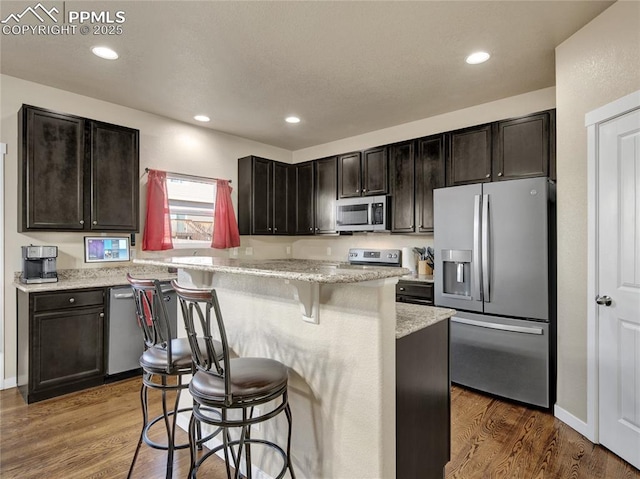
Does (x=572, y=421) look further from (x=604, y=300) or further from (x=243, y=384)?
(x=243, y=384)

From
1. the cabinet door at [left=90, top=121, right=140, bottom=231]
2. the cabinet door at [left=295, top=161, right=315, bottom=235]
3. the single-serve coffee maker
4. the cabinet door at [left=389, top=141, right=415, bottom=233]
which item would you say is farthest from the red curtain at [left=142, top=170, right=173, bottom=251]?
the cabinet door at [left=389, top=141, right=415, bottom=233]

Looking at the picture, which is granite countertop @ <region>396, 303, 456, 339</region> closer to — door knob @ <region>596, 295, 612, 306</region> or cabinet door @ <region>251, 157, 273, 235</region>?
door knob @ <region>596, 295, 612, 306</region>

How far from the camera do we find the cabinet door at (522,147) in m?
3.08

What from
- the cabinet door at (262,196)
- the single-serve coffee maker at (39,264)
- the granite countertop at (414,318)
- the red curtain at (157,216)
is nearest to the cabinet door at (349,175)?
the cabinet door at (262,196)

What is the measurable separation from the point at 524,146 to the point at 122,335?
4.10 meters

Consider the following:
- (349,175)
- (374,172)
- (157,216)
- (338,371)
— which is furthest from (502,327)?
(157,216)

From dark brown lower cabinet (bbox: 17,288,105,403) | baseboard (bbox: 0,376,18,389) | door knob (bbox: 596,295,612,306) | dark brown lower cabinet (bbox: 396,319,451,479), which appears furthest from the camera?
baseboard (bbox: 0,376,18,389)

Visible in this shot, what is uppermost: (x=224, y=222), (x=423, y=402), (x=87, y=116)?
(x=87, y=116)

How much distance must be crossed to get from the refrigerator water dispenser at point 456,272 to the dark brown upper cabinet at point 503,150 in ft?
2.68

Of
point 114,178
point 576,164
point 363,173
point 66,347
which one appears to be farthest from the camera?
point 363,173

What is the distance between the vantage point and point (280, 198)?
17.0ft

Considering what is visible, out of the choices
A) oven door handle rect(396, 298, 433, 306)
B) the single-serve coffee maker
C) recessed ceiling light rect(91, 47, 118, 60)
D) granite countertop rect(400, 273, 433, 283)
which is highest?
recessed ceiling light rect(91, 47, 118, 60)

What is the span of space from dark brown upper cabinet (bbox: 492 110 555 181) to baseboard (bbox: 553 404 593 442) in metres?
1.90

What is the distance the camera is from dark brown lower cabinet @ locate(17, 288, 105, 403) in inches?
113
